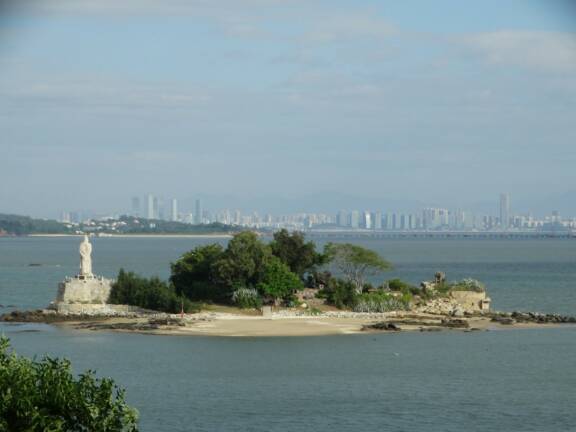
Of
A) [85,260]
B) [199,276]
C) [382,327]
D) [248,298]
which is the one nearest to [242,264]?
[248,298]

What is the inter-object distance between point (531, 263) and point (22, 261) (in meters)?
53.2

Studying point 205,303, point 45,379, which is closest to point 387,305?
point 205,303

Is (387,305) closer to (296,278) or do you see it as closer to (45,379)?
(296,278)

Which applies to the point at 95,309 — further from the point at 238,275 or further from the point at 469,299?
the point at 469,299

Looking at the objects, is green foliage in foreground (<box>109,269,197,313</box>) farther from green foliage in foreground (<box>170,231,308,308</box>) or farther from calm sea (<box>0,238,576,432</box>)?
calm sea (<box>0,238,576,432</box>)

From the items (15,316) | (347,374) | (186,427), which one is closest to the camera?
(186,427)

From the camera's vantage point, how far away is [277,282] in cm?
5900

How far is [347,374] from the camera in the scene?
41.7 meters

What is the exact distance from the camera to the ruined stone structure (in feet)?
193

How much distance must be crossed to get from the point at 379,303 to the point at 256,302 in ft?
19.6

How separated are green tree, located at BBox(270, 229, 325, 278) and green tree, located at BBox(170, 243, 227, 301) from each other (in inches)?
129

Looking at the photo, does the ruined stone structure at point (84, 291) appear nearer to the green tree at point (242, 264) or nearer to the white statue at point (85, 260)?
the white statue at point (85, 260)

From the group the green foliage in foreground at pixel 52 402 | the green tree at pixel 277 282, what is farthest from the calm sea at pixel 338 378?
the green tree at pixel 277 282

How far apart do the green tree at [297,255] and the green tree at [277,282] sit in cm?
396
